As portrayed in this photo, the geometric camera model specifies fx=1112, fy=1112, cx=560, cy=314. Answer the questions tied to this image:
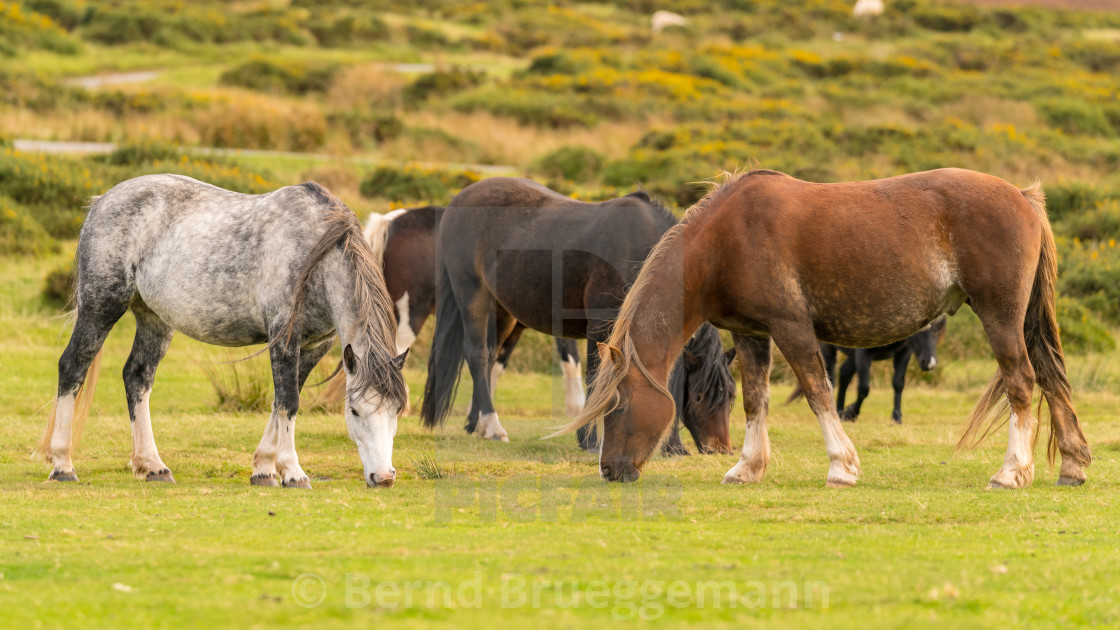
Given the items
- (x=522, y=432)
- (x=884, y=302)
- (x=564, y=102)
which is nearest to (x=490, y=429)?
(x=522, y=432)

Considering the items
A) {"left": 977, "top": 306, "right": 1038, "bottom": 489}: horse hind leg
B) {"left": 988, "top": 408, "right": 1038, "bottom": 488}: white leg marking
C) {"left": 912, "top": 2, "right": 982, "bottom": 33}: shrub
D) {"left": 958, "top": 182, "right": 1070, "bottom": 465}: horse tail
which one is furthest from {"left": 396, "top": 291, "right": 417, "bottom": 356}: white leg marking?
{"left": 912, "top": 2, "right": 982, "bottom": 33}: shrub

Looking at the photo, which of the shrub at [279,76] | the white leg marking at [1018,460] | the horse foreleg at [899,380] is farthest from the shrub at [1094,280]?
the shrub at [279,76]

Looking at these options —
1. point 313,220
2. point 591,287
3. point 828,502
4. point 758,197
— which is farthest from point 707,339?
point 313,220

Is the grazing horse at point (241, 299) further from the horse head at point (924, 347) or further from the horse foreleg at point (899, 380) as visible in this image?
the horse head at point (924, 347)

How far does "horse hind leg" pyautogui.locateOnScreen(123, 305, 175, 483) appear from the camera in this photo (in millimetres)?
8133

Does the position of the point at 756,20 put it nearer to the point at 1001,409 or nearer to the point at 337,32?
the point at 337,32

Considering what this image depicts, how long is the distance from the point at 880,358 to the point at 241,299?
26.6 ft

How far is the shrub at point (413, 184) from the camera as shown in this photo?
21891 mm

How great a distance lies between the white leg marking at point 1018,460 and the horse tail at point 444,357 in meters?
5.25

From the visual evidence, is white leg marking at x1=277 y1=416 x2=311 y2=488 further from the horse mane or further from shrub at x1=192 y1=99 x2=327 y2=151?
shrub at x1=192 y1=99 x2=327 y2=151

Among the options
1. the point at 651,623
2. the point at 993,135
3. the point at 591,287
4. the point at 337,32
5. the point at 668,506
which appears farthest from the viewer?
the point at 337,32

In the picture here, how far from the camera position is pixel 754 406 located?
27.0ft

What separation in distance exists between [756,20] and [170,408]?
54.4 m

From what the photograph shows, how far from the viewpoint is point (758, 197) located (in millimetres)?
7895
